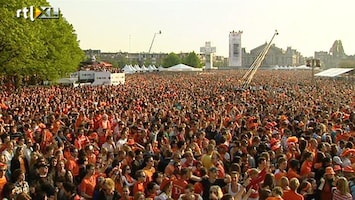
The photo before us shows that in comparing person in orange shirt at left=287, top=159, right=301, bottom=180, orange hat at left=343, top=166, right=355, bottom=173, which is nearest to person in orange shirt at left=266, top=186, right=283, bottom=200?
person in orange shirt at left=287, top=159, right=301, bottom=180

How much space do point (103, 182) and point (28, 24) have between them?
27963mm

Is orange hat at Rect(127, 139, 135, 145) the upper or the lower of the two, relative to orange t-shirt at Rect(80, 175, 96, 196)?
upper

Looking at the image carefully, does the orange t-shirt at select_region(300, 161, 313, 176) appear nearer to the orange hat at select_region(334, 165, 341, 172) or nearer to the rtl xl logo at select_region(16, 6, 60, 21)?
the orange hat at select_region(334, 165, 341, 172)

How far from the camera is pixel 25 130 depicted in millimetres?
12156

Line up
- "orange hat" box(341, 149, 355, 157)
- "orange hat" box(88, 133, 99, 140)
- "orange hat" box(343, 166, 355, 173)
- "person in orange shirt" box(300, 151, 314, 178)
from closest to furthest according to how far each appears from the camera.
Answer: "orange hat" box(343, 166, 355, 173)
"person in orange shirt" box(300, 151, 314, 178)
"orange hat" box(341, 149, 355, 157)
"orange hat" box(88, 133, 99, 140)

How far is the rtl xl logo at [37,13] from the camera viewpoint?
31784 mm

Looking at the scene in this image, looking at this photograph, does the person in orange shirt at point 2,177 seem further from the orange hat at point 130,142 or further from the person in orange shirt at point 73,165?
the orange hat at point 130,142

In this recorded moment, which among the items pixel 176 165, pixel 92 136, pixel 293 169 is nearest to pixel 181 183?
pixel 176 165

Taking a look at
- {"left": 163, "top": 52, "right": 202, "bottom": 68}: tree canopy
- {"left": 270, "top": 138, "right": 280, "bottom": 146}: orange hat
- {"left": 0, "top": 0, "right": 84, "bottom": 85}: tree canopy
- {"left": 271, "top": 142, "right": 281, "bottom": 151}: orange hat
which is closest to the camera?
{"left": 271, "top": 142, "right": 281, "bottom": 151}: orange hat

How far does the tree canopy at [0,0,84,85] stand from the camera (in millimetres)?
30219

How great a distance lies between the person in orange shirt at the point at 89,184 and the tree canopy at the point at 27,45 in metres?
24.0

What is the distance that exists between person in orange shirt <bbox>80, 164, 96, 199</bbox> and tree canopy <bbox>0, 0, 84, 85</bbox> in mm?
23968

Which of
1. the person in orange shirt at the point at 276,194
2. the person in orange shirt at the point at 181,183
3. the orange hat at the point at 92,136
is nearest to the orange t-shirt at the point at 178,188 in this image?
the person in orange shirt at the point at 181,183

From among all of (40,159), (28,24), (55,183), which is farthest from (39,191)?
(28,24)
